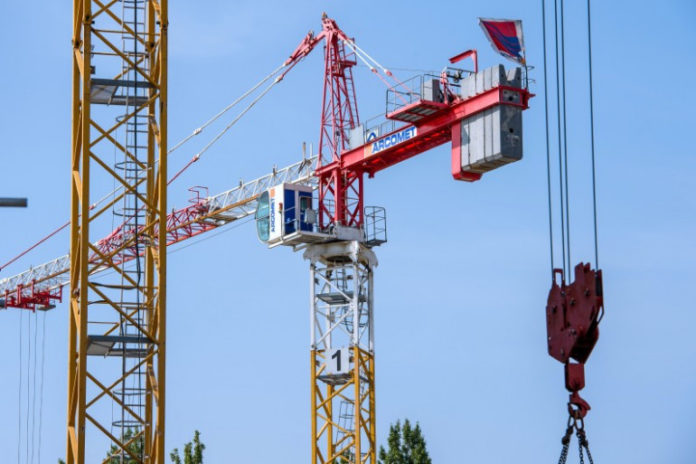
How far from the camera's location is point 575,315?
106ft

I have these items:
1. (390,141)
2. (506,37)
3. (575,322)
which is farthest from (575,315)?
(390,141)

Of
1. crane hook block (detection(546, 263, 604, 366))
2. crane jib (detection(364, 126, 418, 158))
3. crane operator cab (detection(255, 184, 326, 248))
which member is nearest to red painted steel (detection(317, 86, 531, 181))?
crane jib (detection(364, 126, 418, 158))

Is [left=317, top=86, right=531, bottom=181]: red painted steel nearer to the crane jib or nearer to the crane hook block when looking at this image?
the crane jib

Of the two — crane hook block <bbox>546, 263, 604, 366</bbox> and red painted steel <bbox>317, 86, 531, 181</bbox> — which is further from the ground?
red painted steel <bbox>317, 86, 531, 181</bbox>

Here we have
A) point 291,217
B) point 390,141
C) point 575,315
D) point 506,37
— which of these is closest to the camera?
point 575,315

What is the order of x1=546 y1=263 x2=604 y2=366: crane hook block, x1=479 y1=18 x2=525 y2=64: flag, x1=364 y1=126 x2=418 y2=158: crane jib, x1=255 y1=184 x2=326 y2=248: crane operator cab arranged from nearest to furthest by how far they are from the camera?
1. x1=546 y1=263 x2=604 y2=366: crane hook block
2. x1=479 y1=18 x2=525 y2=64: flag
3. x1=364 y1=126 x2=418 y2=158: crane jib
4. x1=255 y1=184 x2=326 y2=248: crane operator cab

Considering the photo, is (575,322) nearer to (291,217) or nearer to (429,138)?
(429,138)

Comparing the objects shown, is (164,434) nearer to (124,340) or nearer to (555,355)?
(124,340)

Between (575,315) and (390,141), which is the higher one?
(390,141)

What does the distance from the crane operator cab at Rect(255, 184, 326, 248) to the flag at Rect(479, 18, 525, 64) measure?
12.1 meters

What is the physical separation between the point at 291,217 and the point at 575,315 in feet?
128

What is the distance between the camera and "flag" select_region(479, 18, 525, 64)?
6203cm

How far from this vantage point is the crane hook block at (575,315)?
31922 mm

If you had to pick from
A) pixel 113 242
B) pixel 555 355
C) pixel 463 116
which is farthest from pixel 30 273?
pixel 555 355
